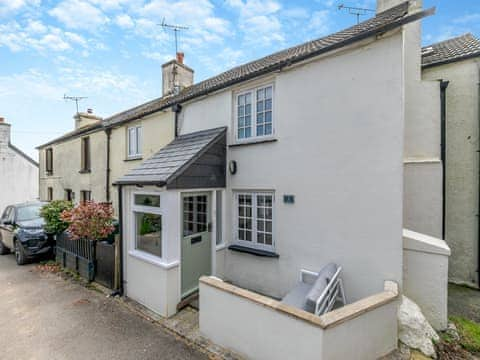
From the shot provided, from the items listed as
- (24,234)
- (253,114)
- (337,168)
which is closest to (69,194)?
(24,234)

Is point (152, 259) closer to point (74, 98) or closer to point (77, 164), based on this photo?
point (77, 164)

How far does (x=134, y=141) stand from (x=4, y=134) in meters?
13.7

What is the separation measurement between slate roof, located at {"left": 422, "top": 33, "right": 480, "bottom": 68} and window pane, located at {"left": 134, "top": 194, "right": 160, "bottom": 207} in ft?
28.7

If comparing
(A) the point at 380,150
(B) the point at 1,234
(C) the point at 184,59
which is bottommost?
(B) the point at 1,234

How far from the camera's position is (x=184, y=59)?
12422 millimetres

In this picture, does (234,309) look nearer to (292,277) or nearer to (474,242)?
(292,277)

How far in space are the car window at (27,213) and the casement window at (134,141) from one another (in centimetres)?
459

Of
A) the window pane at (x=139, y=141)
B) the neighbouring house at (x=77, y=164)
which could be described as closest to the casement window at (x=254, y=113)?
the window pane at (x=139, y=141)

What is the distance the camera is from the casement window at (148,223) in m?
5.46

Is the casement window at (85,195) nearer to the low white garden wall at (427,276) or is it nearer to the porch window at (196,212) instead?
the porch window at (196,212)

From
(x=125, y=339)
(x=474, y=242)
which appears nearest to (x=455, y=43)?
(x=474, y=242)

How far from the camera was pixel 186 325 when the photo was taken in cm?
465

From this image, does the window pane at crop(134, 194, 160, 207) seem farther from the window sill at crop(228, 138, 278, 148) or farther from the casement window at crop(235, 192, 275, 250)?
the window sill at crop(228, 138, 278, 148)

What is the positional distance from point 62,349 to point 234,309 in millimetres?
3251
